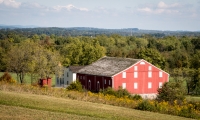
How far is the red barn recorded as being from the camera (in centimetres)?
6519

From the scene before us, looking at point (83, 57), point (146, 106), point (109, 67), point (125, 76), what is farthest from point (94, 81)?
point (146, 106)

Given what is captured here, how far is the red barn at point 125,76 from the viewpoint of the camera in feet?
214

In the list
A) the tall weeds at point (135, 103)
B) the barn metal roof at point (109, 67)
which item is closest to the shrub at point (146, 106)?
the tall weeds at point (135, 103)

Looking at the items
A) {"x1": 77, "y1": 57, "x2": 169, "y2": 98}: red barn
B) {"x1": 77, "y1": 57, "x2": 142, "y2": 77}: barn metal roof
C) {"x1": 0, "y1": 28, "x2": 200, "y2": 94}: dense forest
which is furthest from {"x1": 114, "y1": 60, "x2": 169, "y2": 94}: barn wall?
{"x1": 0, "y1": 28, "x2": 200, "y2": 94}: dense forest

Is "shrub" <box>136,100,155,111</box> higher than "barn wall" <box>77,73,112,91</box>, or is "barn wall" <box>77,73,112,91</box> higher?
"shrub" <box>136,100,155,111</box>

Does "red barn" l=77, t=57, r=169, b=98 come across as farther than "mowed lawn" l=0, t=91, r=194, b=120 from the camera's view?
Yes

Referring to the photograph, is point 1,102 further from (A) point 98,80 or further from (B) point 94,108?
(A) point 98,80

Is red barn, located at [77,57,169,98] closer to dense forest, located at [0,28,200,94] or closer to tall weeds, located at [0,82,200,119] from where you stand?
dense forest, located at [0,28,200,94]

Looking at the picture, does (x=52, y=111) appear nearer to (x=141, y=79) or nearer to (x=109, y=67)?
(x=109, y=67)

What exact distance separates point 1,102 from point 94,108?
518cm

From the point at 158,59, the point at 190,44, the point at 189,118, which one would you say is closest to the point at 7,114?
the point at 189,118

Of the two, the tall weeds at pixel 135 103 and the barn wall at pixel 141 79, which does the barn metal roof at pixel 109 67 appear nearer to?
the barn wall at pixel 141 79

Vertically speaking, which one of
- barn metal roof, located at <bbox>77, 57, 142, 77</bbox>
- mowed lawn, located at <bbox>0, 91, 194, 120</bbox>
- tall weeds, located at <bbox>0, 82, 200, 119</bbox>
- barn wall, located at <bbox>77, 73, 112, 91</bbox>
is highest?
mowed lawn, located at <bbox>0, 91, 194, 120</bbox>

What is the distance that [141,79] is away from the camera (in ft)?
222
